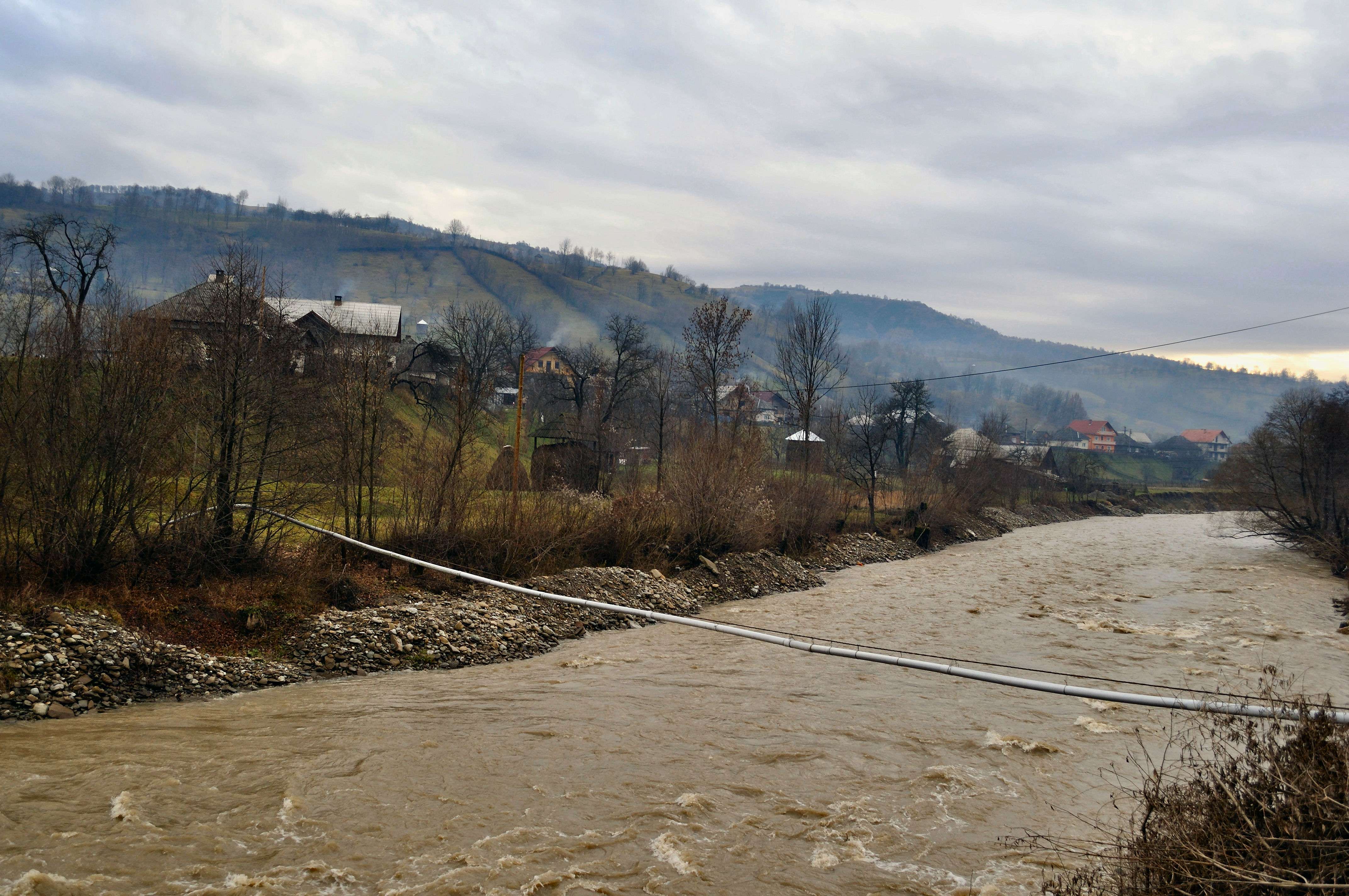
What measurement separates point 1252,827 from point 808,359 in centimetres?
4050

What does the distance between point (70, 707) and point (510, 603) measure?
9.30 m

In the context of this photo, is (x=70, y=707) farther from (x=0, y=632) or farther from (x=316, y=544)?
(x=316, y=544)

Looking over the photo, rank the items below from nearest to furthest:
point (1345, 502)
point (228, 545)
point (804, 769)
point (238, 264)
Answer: point (804, 769) → point (228, 545) → point (238, 264) → point (1345, 502)

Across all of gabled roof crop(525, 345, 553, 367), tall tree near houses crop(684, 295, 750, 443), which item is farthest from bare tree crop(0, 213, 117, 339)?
gabled roof crop(525, 345, 553, 367)

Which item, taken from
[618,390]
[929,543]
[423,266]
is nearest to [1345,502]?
[929,543]

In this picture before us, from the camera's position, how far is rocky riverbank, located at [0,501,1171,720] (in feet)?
39.9

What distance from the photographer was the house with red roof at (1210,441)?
147 m

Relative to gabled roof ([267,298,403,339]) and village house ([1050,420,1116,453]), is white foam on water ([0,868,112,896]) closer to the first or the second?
gabled roof ([267,298,403,339])

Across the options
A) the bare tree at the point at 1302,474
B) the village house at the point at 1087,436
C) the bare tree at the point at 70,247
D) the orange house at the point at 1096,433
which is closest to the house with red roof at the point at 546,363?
the bare tree at the point at 70,247

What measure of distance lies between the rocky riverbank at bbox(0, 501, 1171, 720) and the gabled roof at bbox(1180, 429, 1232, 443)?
16806 centimetres

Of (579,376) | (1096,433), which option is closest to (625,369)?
(579,376)

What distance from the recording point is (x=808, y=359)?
44.6 m

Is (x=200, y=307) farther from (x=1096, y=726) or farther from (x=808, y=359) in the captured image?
(x=808, y=359)

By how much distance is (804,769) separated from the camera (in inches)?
432
